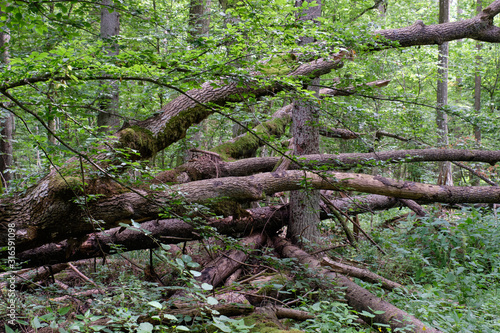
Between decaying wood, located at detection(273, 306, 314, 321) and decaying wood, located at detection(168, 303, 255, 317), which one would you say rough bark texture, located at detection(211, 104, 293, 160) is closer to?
decaying wood, located at detection(273, 306, 314, 321)

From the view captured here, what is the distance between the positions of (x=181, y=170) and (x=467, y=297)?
15.3 feet

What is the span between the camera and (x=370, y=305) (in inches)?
145

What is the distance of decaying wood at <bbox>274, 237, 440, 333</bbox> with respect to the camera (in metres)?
3.10

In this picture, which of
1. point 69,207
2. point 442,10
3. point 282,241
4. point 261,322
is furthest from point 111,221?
point 442,10

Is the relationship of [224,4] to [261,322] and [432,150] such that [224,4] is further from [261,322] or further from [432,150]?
[261,322]

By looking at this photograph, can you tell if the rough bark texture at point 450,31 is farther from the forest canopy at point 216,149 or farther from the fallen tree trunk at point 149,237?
the fallen tree trunk at point 149,237

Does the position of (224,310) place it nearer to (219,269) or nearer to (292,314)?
(292,314)

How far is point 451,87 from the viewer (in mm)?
20812

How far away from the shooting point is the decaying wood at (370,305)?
3.10m

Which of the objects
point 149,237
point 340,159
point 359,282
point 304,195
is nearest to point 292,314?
point 359,282

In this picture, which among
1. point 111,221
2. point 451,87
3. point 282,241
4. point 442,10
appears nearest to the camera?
point 111,221

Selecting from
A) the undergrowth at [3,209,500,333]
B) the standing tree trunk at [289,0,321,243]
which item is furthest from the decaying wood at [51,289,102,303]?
the standing tree trunk at [289,0,321,243]

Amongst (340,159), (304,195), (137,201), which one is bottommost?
(304,195)

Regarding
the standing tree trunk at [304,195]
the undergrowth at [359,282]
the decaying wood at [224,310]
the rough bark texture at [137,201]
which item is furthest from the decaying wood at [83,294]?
the standing tree trunk at [304,195]
